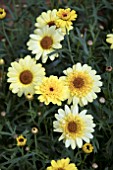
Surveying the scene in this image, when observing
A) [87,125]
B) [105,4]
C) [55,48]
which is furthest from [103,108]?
[105,4]

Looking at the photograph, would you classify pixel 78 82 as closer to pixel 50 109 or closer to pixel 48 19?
pixel 50 109

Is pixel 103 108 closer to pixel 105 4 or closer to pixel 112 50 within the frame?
pixel 112 50

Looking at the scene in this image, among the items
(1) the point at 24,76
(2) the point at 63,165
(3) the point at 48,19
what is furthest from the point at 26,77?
(2) the point at 63,165

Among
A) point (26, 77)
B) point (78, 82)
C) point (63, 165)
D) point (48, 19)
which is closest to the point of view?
point (63, 165)

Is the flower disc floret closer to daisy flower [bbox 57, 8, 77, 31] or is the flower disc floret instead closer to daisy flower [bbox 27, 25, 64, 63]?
daisy flower [bbox 27, 25, 64, 63]

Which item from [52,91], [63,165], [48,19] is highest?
[48,19]

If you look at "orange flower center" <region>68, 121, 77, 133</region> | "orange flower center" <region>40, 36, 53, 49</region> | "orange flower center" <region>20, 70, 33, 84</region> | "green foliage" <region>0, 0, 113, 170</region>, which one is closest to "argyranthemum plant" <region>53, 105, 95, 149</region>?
"orange flower center" <region>68, 121, 77, 133</region>
